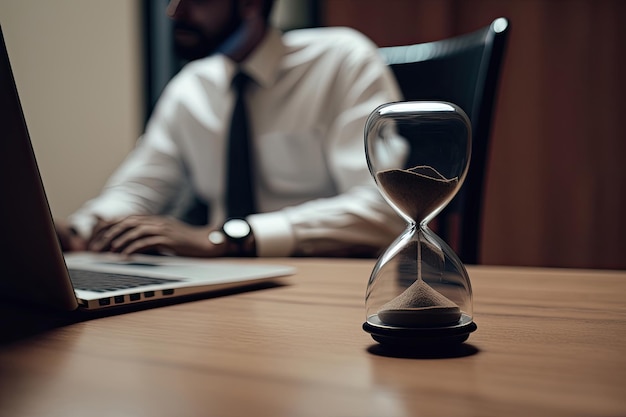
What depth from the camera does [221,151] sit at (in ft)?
5.46

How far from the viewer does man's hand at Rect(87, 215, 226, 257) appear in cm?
102

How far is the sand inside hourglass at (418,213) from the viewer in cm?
36

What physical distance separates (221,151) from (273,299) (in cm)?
113

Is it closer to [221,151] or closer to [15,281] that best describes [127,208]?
[221,151]

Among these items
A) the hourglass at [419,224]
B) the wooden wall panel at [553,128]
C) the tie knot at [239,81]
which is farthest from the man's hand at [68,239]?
the wooden wall panel at [553,128]

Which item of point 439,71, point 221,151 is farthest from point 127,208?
Answer: point 439,71

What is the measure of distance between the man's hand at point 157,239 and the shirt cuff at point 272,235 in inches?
3.3

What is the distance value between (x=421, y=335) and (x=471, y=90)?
0.88 m

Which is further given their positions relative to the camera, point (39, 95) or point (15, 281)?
point (39, 95)

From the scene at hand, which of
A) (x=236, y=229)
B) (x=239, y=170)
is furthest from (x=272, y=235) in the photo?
(x=239, y=170)

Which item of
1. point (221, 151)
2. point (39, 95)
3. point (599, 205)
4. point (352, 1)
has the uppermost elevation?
point (352, 1)

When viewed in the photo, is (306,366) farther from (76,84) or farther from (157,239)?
(76,84)

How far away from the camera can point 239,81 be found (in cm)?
158

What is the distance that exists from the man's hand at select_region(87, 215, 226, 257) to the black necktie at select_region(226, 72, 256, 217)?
44 cm
